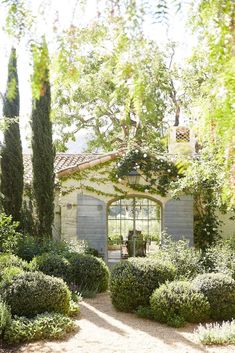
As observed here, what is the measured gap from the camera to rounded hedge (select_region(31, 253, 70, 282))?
34.6 feet

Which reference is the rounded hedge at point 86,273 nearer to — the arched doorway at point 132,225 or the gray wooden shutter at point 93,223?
the gray wooden shutter at point 93,223

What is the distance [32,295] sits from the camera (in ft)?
26.5

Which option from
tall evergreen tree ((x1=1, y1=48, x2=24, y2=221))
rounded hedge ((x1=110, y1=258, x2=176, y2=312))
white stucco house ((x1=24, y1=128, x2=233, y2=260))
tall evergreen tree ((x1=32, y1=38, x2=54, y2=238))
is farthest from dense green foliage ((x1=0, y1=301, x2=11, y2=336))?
white stucco house ((x1=24, y1=128, x2=233, y2=260))

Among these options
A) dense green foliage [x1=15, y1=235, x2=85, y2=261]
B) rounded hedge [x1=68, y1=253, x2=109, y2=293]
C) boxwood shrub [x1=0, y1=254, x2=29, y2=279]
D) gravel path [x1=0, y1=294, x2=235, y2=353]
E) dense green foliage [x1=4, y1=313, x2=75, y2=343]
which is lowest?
gravel path [x1=0, y1=294, x2=235, y2=353]

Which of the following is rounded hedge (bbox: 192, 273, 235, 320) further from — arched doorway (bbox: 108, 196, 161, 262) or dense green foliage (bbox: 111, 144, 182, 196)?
arched doorway (bbox: 108, 196, 161, 262)

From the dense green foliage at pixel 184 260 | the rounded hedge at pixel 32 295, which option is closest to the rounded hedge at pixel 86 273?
the dense green foliage at pixel 184 260

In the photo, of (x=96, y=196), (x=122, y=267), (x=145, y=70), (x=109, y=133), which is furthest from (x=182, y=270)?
(x=109, y=133)

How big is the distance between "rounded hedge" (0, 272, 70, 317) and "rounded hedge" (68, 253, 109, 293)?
2.34 meters

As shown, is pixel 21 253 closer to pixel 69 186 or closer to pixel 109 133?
pixel 69 186

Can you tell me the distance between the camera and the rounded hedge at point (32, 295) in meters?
8.03

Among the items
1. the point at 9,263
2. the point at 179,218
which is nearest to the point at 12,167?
the point at 9,263

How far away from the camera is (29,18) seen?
85.9 inches

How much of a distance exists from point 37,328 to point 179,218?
770cm

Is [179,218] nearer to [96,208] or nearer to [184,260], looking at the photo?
[96,208]
